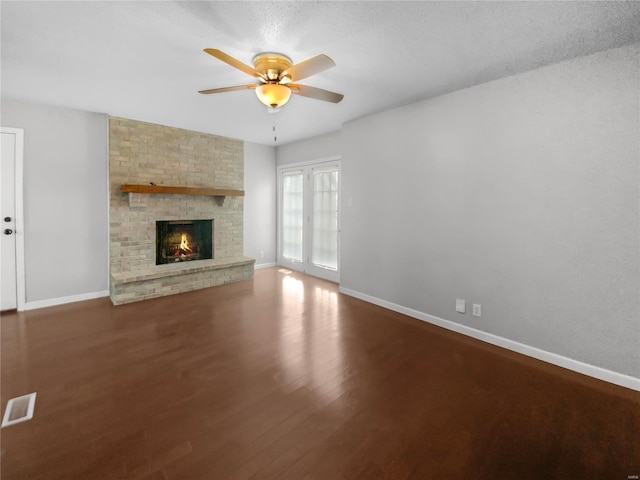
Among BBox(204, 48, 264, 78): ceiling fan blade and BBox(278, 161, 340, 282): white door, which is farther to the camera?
BBox(278, 161, 340, 282): white door

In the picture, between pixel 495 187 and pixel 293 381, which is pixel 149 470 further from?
pixel 495 187

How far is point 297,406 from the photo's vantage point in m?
1.95

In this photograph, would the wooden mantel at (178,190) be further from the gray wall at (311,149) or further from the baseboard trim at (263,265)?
the baseboard trim at (263,265)

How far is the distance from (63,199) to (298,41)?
374 centimetres

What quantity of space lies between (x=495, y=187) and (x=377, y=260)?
167cm

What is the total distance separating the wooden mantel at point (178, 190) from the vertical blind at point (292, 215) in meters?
1.05

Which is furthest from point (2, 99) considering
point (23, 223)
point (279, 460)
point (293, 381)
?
point (279, 460)

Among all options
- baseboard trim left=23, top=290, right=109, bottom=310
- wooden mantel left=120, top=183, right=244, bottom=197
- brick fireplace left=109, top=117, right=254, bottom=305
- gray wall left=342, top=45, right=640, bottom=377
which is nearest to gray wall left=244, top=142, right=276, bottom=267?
brick fireplace left=109, top=117, right=254, bottom=305

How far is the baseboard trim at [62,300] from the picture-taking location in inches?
144

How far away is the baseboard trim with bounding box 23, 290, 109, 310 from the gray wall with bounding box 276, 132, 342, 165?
3789 millimetres

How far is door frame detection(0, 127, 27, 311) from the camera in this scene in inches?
137

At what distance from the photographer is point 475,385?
220cm

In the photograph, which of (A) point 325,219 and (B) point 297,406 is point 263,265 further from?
(B) point 297,406

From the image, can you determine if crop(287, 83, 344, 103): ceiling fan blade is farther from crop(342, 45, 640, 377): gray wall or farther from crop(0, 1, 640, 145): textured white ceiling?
crop(342, 45, 640, 377): gray wall
